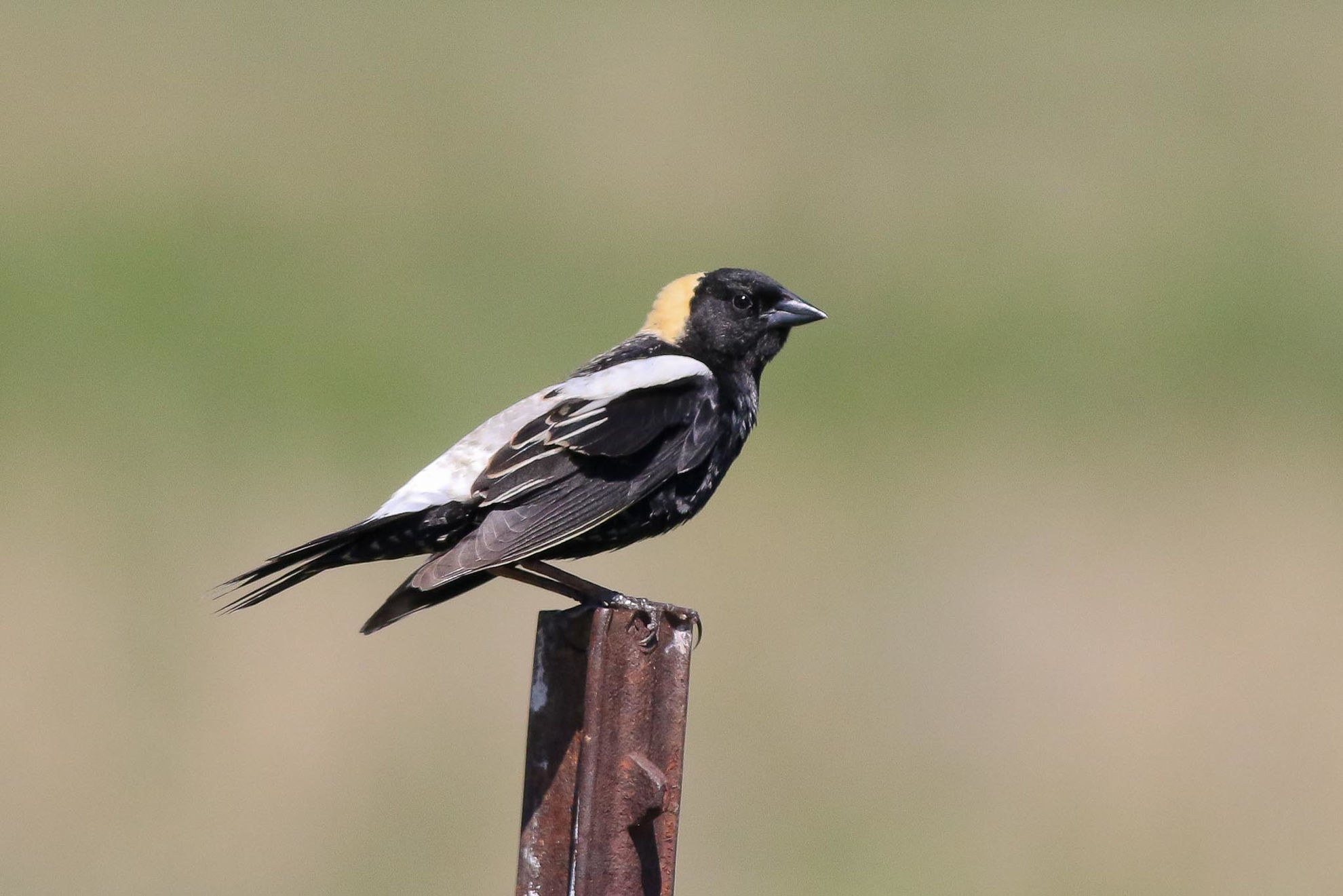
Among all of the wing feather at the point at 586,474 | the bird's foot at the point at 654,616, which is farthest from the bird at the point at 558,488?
the bird's foot at the point at 654,616

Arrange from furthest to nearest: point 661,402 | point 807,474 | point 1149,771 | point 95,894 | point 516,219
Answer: point 516,219 → point 807,474 → point 1149,771 → point 95,894 → point 661,402

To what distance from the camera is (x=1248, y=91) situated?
42.5 ft

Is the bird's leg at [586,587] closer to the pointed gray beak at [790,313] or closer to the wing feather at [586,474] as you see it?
the wing feather at [586,474]

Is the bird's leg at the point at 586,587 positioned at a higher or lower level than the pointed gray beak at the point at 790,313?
lower

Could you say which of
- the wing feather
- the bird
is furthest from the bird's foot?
the wing feather

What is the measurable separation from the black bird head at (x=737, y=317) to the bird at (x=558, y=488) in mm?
278

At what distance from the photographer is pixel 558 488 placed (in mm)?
3764

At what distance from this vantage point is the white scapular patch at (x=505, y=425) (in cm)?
380

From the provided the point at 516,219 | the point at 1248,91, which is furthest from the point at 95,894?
the point at 1248,91

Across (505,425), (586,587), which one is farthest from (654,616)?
(505,425)

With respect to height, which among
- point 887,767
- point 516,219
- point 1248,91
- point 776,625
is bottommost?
point 887,767

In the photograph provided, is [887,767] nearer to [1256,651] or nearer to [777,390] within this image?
[1256,651]

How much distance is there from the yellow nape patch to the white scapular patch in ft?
1.51

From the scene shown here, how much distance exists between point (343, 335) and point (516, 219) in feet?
6.55
